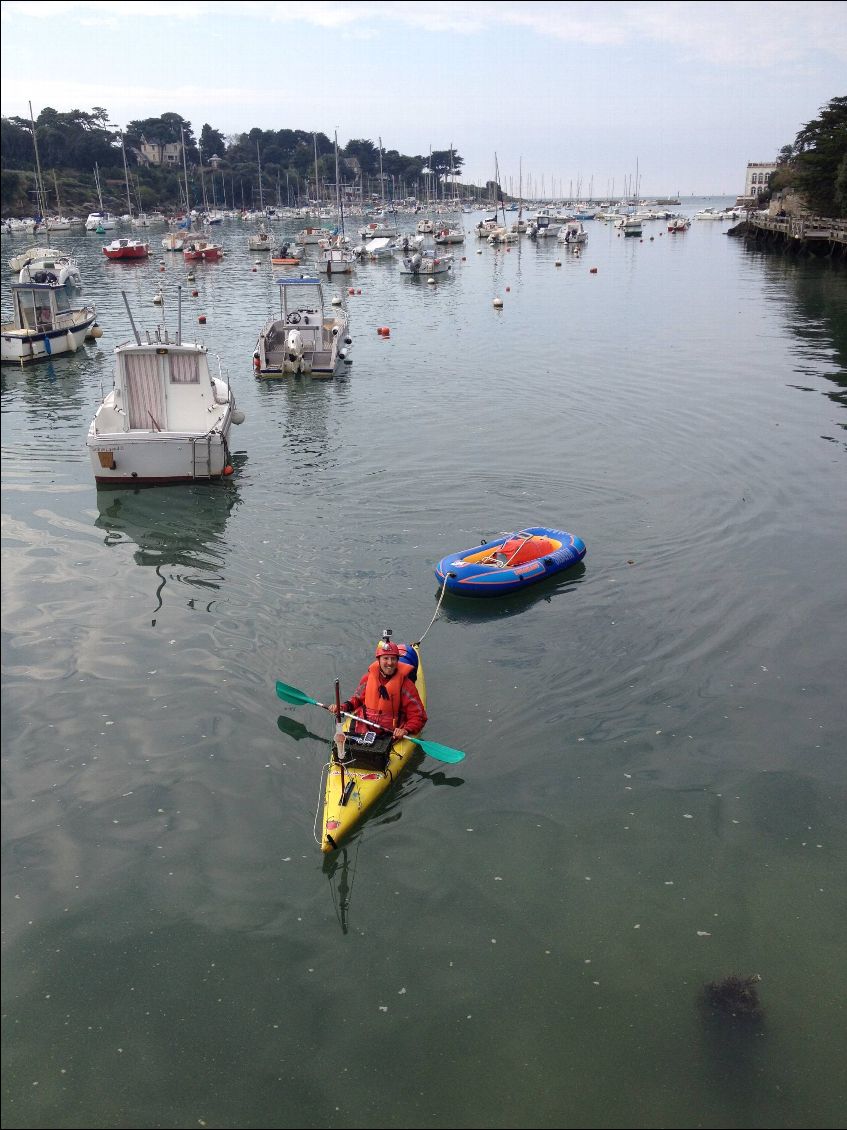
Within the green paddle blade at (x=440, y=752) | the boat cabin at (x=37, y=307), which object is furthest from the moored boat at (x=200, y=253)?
the green paddle blade at (x=440, y=752)

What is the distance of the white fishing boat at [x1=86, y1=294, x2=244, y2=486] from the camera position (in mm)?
23578

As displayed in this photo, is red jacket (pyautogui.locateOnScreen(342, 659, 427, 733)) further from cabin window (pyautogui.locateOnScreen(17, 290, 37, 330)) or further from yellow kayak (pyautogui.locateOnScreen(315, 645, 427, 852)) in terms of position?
cabin window (pyautogui.locateOnScreen(17, 290, 37, 330))

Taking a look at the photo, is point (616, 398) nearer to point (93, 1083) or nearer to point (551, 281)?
point (93, 1083)

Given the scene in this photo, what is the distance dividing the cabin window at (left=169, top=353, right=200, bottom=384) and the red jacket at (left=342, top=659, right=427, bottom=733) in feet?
48.0

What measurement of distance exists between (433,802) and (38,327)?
3576cm

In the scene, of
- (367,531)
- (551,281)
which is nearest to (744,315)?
(551,281)

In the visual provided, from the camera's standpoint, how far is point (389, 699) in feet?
43.3

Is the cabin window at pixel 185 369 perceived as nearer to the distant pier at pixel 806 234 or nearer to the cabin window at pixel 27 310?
the cabin window at pixel 27 310

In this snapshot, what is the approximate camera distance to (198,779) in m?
Answer: 12.7

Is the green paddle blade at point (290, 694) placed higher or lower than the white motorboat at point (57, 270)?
lower

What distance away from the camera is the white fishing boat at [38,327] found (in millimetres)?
38750

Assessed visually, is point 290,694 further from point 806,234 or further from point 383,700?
point 806,234

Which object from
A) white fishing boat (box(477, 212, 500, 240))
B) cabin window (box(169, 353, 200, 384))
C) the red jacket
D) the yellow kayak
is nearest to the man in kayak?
the red jacket

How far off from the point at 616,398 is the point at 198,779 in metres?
25.6
